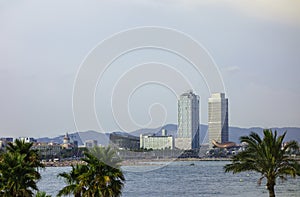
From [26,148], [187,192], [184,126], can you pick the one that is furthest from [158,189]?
[26,148]

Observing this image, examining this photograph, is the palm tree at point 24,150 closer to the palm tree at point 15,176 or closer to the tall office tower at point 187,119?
the palm tree at point 15,176

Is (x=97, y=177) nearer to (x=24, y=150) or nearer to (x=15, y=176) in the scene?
(x=15, y=176)

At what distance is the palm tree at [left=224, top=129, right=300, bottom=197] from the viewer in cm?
2542

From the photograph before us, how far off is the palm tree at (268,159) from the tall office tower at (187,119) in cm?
632

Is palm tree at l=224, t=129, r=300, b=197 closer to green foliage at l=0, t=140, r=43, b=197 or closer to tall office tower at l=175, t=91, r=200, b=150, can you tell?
tall office tower at l=175, t=91, r=200, b=150

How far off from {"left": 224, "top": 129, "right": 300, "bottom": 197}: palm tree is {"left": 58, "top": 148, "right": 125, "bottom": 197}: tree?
4886mm

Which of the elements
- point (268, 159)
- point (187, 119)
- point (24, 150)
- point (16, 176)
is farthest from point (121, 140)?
point (268, 159)

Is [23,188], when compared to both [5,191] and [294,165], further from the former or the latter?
[294,165]

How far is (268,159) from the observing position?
2542 centimetres

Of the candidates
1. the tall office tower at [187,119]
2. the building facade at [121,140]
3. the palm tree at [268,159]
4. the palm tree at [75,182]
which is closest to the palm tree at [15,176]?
the palm tree at [75,182]

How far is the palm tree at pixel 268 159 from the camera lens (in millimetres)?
25422

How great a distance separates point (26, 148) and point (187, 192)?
53379mm

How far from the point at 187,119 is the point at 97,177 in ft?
55.6

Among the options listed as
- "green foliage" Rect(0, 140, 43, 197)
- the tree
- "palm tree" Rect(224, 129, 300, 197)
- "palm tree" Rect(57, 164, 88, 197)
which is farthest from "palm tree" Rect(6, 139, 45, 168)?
"palm tree" Rect(224, 129, 300, 197)
